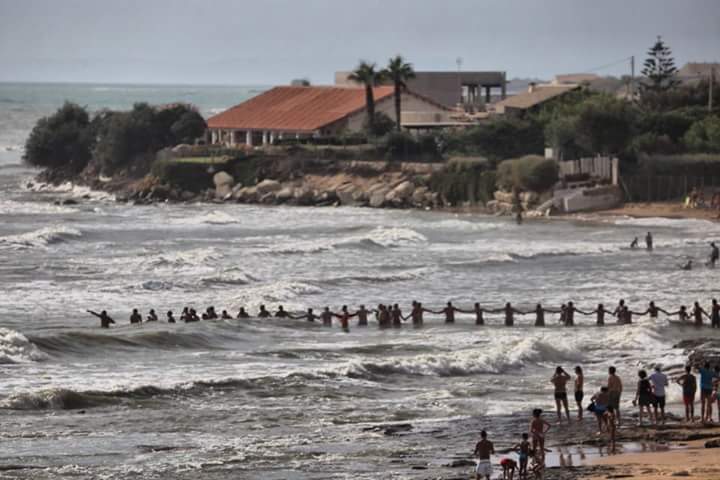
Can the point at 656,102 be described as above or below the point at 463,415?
above

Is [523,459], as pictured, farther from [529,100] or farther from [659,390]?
[529,100]

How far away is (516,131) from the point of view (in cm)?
8088

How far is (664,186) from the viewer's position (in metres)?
73.2

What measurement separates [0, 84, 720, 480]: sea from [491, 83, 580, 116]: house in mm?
19641

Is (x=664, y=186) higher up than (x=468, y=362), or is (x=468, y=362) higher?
(x=664, y=186)

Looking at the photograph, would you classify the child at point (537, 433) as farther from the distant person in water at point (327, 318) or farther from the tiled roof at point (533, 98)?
the tiled roof at point (533, 98)

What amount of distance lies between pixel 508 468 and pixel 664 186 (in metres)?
51.9

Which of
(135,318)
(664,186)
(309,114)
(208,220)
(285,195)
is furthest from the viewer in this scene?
(309,114)

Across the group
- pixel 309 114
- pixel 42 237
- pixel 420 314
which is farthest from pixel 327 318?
pixel 309 114

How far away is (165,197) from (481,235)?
81.8 ft

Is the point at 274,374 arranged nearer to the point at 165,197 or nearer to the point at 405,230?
the point at 405,230

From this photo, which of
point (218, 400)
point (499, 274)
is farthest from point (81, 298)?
point (218, 400)

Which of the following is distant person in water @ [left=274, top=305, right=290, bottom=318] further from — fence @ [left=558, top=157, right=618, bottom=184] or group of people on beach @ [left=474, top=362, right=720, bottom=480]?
fence @ [left=558, top=157, right=618, bottom=184]

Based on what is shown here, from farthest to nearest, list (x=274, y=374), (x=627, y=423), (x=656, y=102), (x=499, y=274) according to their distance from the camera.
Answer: (x=656, y=102) < (x=499, y=274) < (x=274, y=374) < (x=627, y=423)
